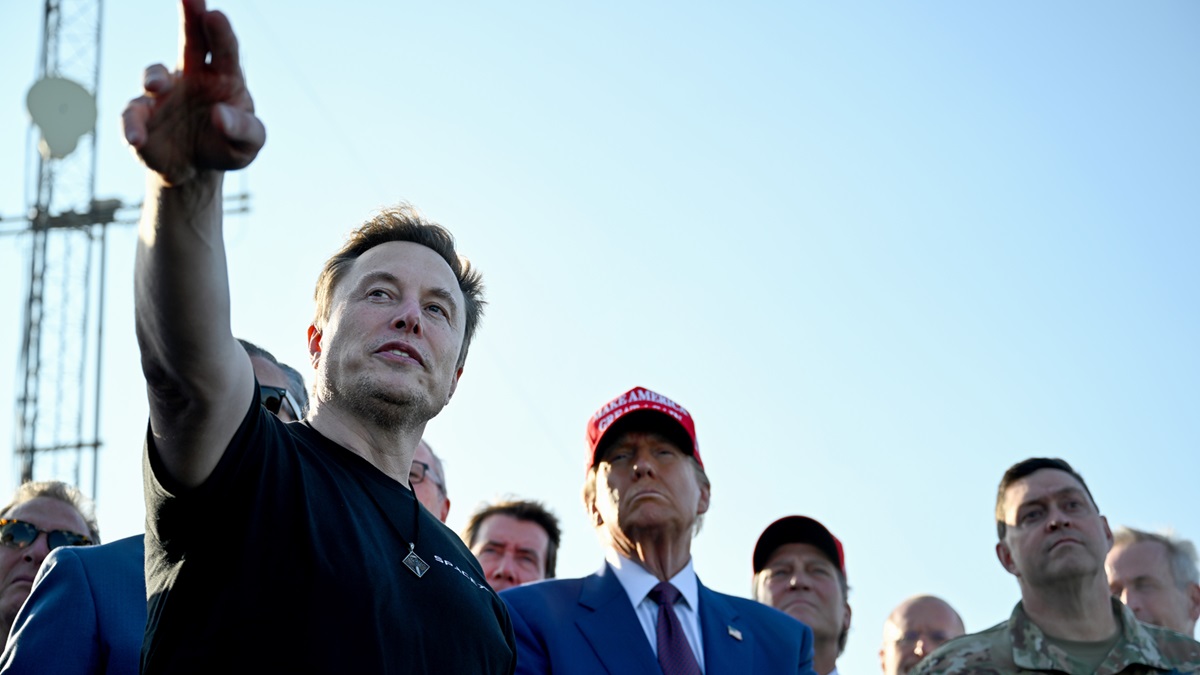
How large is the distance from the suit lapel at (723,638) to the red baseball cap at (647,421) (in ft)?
1.95

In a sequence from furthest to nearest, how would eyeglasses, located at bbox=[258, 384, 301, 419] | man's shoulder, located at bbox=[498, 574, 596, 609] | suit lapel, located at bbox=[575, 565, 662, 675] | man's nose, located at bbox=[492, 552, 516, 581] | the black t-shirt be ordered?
1. man's nose, located at bbox=[492, 552, 516, 581]
2. man's shoulder, located at bbox=[498, 574, 596, 609]
3. suit lapel, located at bbox=[575, 565, 662, 675]
4. eyeglasses, located at bbox=[258, 384, 301, 419]
5. the black t-shirt

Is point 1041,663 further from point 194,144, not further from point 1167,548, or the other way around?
point 194,144

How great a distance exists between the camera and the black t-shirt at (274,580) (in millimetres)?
2270

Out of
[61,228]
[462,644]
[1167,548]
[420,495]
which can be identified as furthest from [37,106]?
[462,644]

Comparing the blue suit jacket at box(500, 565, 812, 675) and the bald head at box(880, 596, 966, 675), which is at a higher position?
the bald head at box(880, 596, 966, 675)

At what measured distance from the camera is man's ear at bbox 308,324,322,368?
10.9 ft

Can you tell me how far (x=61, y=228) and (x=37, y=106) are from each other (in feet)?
6.97

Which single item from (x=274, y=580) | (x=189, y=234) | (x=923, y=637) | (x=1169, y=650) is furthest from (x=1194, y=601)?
(x=189, y=234)

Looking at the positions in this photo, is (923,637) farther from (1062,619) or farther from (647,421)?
(647,421)

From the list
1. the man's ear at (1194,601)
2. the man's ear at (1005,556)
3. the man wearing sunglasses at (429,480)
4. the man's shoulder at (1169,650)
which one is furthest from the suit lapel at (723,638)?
the man's ear at (1194,601)

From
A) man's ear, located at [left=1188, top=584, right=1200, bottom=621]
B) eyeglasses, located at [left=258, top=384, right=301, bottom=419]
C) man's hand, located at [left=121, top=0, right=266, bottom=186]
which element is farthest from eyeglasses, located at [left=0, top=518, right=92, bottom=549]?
man's ear, located at [left=1188, top=584, right=1200, bottom=621]

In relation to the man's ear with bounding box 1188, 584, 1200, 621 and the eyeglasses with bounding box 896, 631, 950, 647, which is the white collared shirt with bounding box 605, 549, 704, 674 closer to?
the eyeglasses with bounding box 896, 631, 950, 647

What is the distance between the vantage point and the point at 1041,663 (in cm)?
486

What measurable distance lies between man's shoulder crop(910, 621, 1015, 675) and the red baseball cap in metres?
1.24
